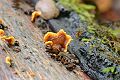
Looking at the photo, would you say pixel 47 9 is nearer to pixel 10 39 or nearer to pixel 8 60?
pixel 10 39

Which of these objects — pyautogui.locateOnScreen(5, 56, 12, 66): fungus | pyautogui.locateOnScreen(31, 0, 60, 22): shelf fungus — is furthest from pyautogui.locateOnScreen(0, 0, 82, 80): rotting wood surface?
pyautogui.locateOnScreen(31, 0, 60, 22): shelf fungus

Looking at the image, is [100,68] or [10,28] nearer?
[100,68]

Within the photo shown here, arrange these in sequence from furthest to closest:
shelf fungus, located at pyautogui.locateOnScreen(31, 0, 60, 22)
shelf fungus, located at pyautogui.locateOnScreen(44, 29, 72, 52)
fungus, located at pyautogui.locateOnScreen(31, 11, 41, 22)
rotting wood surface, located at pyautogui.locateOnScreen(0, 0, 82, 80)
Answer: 1. shelf fungus, located at pyautogui.locateOnScreen(31, 0, 60, 22)
2. fungus, located at pyautogui.locateOnScreen(31, 11, 41, 22)
3. shelf fungus, located at pyautogui.locateOnScreen(44, 29, 72, 52)
4. rotting wood surface, located at pyautogui.locateOnScreen(0, 0, 82, 80)

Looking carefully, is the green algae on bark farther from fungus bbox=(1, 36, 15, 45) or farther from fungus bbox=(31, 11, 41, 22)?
fungus bbox=(1, 36, 15, 45)

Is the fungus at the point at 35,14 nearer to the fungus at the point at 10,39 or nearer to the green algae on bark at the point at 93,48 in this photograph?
the green algae on bark at the point at 93,48

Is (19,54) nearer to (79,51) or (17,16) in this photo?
(79,51)

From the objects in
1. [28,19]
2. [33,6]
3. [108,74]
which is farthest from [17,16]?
[108,74]
